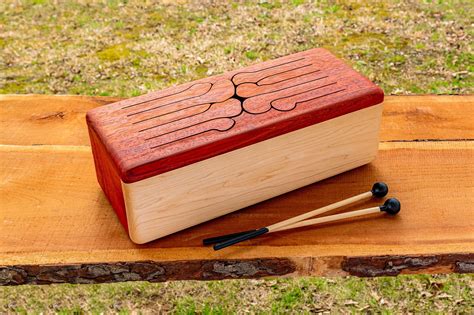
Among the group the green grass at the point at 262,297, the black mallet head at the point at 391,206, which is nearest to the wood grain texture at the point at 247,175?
the black mallet head at the point at 391,206

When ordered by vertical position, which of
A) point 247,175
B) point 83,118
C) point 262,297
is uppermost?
point 247,175

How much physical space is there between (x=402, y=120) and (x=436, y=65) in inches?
61.2

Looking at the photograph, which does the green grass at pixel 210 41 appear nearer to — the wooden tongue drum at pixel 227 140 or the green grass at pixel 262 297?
the green grass at pixel 262 297

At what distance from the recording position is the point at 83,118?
61.3 inches

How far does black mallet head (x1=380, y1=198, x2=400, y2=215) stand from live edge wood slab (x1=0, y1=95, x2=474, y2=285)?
2cm

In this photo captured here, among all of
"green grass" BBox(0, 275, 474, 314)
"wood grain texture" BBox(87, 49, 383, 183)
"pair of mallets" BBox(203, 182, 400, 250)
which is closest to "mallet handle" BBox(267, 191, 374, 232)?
"pair of mallets" BBox(203, 182, 400, 250)

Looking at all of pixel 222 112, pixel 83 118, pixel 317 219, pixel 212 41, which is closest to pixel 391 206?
pixel 317 219

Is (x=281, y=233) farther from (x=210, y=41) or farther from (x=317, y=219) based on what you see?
(x=210, y=41)

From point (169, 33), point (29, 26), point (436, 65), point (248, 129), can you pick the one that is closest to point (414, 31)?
point (436, 65)

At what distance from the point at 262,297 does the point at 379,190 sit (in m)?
0.81

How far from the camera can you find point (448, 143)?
4.72 feet

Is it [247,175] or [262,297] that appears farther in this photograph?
Result: [262,297]

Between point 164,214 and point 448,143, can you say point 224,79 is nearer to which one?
point 164,214

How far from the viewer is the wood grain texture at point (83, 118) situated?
4.85 feet
